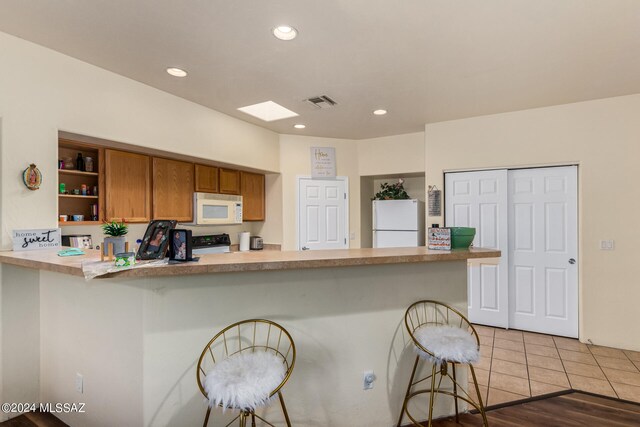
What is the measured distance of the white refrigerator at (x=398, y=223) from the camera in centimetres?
480

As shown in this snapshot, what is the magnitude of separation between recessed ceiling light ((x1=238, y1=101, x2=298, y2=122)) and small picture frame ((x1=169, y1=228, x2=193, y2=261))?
245cm

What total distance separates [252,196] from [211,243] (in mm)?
934

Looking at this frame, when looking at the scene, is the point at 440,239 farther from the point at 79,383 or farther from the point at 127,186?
the point at 127,186

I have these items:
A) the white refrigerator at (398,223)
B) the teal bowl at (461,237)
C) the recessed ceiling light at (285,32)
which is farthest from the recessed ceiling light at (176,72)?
the white refrigerator at (398,223)

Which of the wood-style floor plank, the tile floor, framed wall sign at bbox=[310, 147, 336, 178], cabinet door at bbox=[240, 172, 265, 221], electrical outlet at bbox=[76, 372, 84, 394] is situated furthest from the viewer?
framed wall sign at bbox=[310, 147, 336, 178]

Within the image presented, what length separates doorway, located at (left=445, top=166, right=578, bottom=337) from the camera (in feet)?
12.4

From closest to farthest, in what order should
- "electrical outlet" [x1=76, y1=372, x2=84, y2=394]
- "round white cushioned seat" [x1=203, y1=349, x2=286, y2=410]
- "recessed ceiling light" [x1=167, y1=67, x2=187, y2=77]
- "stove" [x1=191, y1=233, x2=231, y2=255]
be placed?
"round white cushioned seat" [x1=203, y1=349, x2=286, y2=410] < "electrical outlet" [x1=76, y1=372, x2=84, y2=394] < "recessed ceiling light" [x1=167, y1=67, x2=187, y2=77] < "stove" [x1=191, y1=233, x2=231, y2=255]

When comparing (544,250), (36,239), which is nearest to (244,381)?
(36,239)

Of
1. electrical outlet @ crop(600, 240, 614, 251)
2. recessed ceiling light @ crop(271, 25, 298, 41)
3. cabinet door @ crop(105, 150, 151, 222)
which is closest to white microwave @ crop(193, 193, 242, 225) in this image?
cabinet door @ crop(105, 150, 151, 222)

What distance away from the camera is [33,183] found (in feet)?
7.82

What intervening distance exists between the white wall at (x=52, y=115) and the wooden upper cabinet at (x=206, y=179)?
599mm

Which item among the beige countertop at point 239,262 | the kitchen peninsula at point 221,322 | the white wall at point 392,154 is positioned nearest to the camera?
the beige countertop at point 239,262

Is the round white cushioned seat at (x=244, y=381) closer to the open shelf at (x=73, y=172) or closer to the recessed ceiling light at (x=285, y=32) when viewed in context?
the recessed ceiling light at (x=285, y=32)

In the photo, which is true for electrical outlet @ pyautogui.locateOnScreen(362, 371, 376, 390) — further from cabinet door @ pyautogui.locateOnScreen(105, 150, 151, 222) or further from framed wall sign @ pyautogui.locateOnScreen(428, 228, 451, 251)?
cabinet door @ pyautogui.locateOnScreen(105, 150, 151, 222)
